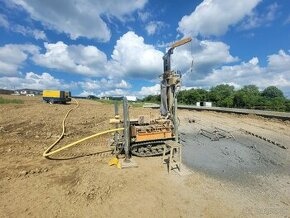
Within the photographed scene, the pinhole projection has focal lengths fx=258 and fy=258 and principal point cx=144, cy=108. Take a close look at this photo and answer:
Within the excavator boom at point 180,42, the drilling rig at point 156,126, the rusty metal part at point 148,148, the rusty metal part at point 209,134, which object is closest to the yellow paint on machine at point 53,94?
the rusty metal part at point 209,134

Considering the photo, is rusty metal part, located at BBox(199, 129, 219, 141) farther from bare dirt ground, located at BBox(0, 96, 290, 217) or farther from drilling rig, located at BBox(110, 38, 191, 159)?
drilling rig, located at BBox(110, 38, 191, 159)

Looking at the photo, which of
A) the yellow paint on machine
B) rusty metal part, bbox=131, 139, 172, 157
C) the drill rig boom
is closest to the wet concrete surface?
rusty metal part, bbox=131, 139, 172, 157

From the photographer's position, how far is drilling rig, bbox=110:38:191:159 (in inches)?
434

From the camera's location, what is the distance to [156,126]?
38.0ft

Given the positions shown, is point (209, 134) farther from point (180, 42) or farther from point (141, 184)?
point (141, 184)

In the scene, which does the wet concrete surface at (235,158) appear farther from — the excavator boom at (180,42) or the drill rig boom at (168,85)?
the excavator boom at (180,42)

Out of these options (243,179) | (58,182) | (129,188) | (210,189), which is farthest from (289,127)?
(58,182)

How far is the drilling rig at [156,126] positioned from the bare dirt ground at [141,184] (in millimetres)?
764

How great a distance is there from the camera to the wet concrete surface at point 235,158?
32.1ft

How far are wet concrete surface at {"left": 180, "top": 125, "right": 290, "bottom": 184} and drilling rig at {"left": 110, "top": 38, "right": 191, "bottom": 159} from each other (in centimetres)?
148

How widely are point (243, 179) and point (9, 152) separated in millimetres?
9863

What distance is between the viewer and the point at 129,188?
798cm

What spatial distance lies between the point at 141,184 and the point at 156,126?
12.1ft

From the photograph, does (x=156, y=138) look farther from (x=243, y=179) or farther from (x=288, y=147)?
(x=288, y=147)
